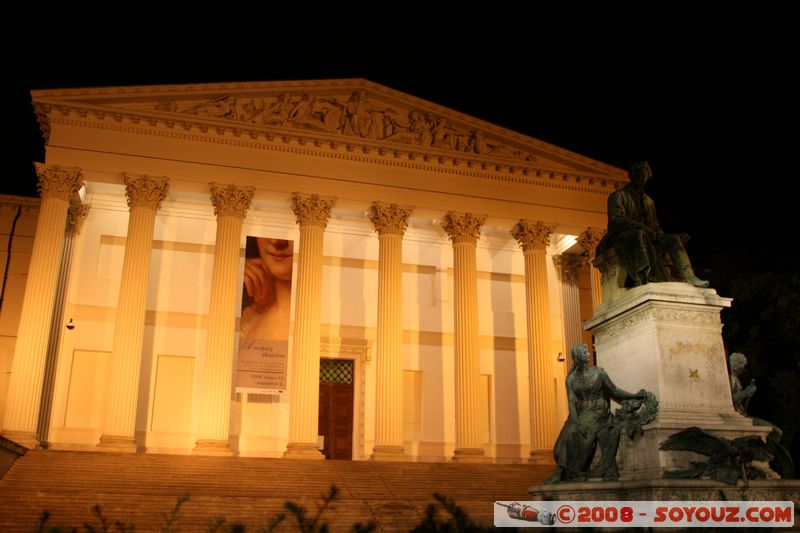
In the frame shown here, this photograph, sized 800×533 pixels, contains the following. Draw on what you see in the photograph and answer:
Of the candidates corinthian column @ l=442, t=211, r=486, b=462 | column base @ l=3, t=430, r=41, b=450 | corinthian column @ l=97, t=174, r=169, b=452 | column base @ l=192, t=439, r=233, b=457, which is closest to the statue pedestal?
corinthian column @ l=442, t=211, r=486, b=462

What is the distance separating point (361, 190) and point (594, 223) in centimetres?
774

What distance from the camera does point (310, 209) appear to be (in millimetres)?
22531

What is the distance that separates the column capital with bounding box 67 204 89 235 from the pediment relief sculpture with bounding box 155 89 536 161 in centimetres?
390

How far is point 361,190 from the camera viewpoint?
913 inches

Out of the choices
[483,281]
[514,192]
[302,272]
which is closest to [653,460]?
[302,272]

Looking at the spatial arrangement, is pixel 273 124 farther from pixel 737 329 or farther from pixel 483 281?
pixel 737 329

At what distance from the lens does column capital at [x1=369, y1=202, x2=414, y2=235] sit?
23062 millimetres

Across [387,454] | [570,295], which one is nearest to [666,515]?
[387,454]

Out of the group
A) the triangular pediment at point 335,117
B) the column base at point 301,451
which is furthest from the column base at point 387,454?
the triangular pediment at point 335,117

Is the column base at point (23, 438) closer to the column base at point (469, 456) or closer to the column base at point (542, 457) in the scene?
the column base at point (469, 456)

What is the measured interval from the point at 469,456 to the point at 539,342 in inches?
166

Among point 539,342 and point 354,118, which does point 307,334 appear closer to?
point 354,118

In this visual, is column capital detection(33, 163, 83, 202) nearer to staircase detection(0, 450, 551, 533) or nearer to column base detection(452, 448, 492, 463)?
staircase detection(0, 450, 551, 533)

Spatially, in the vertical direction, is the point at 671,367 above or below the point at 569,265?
below
